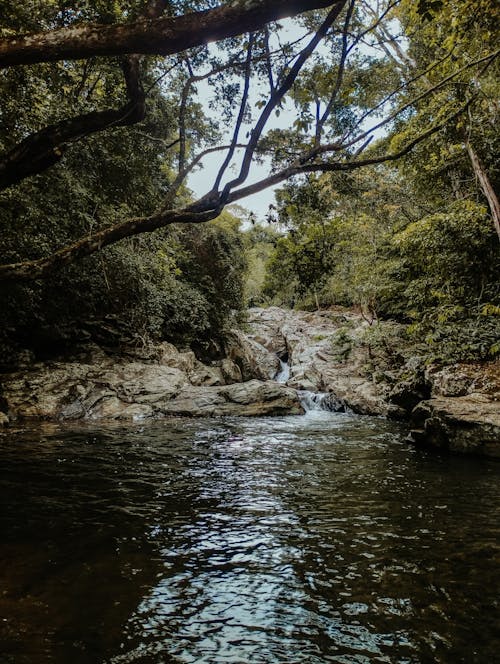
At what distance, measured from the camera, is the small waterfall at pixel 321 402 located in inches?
664

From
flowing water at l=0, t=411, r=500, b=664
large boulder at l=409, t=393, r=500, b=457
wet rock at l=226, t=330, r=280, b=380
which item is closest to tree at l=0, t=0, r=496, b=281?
flowing water at l=0, t=411, r=500, b=664

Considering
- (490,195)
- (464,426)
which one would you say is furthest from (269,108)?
(490,195)

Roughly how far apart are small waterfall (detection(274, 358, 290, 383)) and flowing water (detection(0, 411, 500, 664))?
15696 mm

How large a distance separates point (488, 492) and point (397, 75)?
16.0 metres

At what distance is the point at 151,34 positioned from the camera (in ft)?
10.4

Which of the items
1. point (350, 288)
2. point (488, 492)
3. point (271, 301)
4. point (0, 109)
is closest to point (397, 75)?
point (350, 288)

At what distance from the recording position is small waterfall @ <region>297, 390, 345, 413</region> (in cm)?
1686

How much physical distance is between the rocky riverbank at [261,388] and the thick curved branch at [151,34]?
874 cm

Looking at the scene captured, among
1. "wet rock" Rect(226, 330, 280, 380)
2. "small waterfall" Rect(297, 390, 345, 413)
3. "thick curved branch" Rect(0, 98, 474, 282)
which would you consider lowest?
"small waterfall" Rect(297, 390, 345, 413)

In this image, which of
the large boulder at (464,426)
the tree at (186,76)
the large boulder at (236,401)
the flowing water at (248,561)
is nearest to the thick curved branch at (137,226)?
the tree at (186,76)

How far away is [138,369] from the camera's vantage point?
17328 mm

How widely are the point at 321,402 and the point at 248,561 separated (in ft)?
45.2

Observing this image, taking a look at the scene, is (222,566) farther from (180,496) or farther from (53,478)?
(53,478)

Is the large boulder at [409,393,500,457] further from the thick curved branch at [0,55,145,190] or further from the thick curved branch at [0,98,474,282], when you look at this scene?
the thick curved branch at [0,55,145,190]
